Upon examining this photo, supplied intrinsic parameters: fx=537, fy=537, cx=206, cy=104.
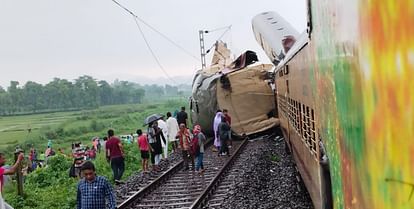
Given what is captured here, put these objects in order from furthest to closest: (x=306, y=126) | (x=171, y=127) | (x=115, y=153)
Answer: (x=171, y=127)
(x=115, y=153)
(x=306, y=126)

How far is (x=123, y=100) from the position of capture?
11081cm

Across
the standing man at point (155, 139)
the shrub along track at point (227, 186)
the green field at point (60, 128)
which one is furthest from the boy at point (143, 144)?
the green field at point (60, 128)

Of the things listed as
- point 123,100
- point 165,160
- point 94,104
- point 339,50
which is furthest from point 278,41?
point 123,100

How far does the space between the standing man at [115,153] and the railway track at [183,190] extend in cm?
127

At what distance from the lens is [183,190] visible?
1212cm

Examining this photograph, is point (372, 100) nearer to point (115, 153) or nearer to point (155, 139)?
point (115, 153)

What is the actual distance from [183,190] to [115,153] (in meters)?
2.41

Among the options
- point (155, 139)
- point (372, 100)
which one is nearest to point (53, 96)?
point (155, 139)

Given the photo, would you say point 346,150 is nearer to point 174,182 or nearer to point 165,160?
point 174,182

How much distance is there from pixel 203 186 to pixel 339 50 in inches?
390

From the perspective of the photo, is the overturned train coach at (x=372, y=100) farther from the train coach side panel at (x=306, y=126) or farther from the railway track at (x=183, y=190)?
the railway track at (x=183, y=190)

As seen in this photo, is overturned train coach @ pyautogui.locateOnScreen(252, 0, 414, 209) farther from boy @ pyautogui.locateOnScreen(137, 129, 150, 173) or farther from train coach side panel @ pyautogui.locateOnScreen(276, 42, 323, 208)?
boy @ pyautogui.locateOnScreen(137, 129, 150, 173)

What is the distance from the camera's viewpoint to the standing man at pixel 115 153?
1333cm

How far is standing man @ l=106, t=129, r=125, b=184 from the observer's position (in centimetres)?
1333
